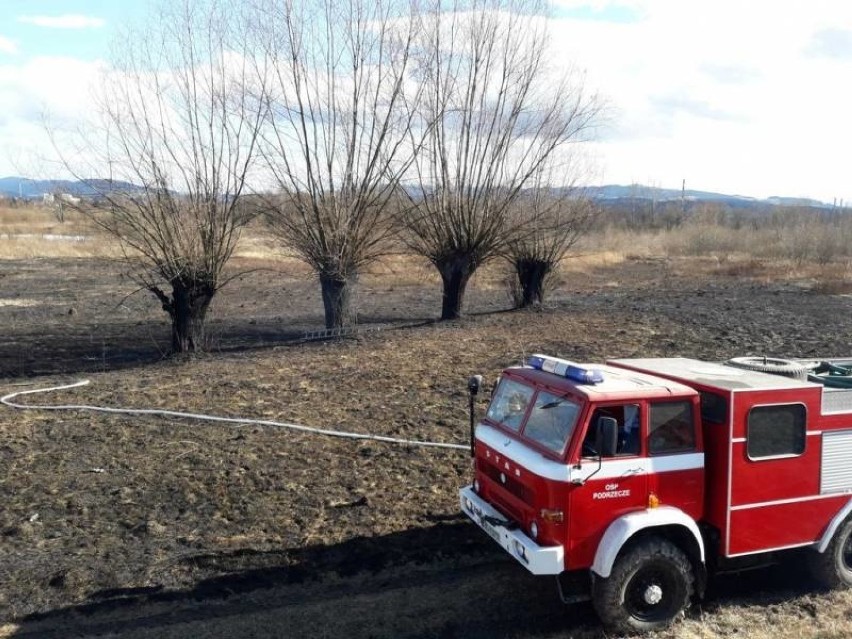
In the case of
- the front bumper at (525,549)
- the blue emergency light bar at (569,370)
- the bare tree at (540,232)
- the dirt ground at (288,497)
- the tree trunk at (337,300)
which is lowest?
the dirt ground at (288,497)

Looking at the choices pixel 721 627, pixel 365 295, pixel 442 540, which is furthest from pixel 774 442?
pixel 365 295

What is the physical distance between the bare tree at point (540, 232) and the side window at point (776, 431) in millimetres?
13774

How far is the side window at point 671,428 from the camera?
18.7 feet

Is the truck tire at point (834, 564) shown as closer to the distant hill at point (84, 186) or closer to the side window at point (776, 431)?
the side window at point (776, 431)

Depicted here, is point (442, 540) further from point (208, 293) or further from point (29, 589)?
point (208, 293)

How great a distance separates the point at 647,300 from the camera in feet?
78.5

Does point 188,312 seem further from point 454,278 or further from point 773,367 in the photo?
point 773,367

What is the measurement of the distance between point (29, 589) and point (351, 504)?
305cm

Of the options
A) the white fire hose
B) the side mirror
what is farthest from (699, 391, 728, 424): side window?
the white fire hose

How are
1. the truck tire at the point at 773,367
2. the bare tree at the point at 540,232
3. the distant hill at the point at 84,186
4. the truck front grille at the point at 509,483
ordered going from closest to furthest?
1. the truck front grille at the point at 509,483
2. the truck tire at the point at 773,367
3. the distant hill at the point at 84,186
4. the bare tree at the point at 540,232

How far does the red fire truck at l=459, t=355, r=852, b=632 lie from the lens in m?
5.52

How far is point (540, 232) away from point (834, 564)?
15476mm

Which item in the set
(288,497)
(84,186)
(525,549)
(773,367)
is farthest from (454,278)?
(525,549)

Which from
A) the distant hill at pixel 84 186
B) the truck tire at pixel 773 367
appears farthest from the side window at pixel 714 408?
the distant hill at pixel 84 186
